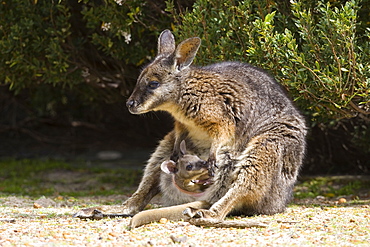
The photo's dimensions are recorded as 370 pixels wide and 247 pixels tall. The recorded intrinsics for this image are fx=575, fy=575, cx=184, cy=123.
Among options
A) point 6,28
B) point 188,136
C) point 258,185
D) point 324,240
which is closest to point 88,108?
point 6,28

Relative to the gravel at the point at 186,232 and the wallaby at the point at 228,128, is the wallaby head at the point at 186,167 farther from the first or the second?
the gravel at the point at 186,232

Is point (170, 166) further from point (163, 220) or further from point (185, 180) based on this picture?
point (163, 220)

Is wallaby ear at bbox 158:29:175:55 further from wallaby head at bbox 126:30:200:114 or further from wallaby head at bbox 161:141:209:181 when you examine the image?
wallaby head at bbox 161:141:209:181

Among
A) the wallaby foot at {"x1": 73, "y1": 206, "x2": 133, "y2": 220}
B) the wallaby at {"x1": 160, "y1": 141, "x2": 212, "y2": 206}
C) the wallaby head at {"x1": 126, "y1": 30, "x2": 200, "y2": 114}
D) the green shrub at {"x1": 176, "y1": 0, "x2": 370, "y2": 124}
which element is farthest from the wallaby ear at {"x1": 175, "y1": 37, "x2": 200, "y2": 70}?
the wallaby foot at {"x1": 73, "y1": 206, "x2": 133, "y2": 220}

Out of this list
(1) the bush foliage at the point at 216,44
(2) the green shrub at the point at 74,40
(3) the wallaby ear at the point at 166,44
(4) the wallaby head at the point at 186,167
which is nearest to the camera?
(4) the wallaby head at the point at 186,167

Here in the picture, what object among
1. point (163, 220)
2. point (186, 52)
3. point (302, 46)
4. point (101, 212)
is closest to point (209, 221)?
point (163, 220)

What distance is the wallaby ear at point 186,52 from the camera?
5375mm

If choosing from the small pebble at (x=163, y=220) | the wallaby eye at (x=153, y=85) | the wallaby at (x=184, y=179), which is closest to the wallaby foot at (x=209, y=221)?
the small pebble at (x=163, y=220)

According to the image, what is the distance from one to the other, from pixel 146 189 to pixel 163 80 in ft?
3.54

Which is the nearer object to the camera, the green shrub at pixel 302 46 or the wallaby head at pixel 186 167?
the wallaby head at pixel 186 167

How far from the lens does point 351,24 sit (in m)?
5.25

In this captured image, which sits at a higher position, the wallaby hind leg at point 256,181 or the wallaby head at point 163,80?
the wallaby head at point 163,80

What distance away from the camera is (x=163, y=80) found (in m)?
5.47

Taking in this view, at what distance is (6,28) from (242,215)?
421 cm
